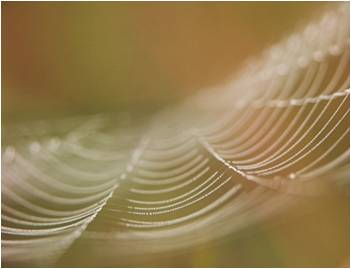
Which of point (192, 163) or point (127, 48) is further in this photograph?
point (127, 48)

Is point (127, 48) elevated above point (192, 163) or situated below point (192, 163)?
above

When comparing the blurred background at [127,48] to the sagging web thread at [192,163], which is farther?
the blurred background at [127,48]

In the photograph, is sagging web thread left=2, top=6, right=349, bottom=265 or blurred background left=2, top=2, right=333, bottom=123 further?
blurred background left=2, top=2, right=333, bottom=123

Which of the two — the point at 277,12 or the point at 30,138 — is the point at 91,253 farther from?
the point at 277,12

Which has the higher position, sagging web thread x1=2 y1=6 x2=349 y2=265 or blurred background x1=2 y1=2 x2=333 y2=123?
blurred background x1=2 y1=2 x2=333 y2=123
